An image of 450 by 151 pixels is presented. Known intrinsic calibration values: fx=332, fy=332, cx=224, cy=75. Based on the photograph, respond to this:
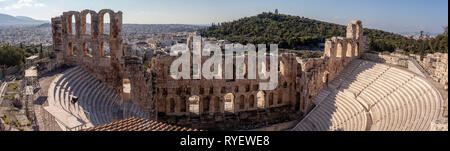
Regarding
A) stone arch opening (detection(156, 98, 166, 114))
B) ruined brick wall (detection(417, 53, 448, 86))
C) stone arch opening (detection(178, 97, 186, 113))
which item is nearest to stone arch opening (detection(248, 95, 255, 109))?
stone arch opening (detection(178, 97, 186, 113))

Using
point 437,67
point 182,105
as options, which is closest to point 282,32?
point 437,67

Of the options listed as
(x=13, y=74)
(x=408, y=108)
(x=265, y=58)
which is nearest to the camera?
(x=408, y=108)

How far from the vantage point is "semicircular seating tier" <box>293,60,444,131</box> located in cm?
1770

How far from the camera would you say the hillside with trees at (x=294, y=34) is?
4723 centimetres

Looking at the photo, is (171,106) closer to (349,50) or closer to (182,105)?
(182,105)

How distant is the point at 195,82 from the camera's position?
23.2 metres

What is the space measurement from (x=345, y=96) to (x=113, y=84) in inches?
640

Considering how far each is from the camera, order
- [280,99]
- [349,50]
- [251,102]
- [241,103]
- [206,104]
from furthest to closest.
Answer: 1. [349,50]
2. [280,99]
3. [251,102]
4. [241,103]
5. [206,104]

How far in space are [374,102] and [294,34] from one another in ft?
147

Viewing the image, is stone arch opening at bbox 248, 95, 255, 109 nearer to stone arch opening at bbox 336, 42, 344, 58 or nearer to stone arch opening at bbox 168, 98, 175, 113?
stone arch opening at bbox 168, 98, 175, 113

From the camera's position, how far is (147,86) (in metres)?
21.5

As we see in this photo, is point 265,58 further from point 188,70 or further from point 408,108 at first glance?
point 408,108
